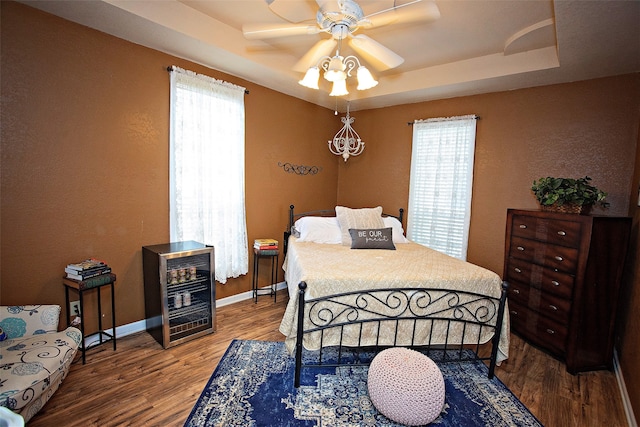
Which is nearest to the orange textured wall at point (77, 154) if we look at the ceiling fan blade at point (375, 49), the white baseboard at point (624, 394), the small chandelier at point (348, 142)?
the ceiling fan blade at point (375, 49)

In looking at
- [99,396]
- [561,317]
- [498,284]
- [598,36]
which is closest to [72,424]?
[99,396]

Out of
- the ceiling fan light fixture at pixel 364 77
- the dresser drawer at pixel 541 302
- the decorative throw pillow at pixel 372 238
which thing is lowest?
the dresser drawer at pixel 541 302

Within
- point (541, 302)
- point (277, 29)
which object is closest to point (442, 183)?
point (541, 302)

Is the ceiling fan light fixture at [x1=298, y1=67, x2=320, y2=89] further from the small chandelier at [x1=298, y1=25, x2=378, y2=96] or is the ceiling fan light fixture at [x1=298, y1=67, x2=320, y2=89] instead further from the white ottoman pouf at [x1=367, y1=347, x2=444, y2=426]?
the white ottoman pouf at [x1=367, y1=347, x2=444, y2=426]

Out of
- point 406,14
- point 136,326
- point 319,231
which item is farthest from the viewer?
point 319,231

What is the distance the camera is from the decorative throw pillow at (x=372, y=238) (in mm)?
3180

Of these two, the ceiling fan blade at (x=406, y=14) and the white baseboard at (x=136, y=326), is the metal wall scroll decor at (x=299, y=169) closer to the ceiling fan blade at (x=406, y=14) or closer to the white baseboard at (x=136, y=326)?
the white baseboard at (x=136, y=326)

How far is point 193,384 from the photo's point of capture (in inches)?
82.1

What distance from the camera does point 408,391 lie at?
1.67 m

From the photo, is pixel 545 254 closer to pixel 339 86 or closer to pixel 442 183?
pixel 442 183

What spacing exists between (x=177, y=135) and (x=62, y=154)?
0.88 metres

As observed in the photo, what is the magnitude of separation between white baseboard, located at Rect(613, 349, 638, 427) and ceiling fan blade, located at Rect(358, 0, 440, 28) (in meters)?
2.75

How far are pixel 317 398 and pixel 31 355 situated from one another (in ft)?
5.69

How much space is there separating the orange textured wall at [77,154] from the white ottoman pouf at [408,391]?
90.8 inches
